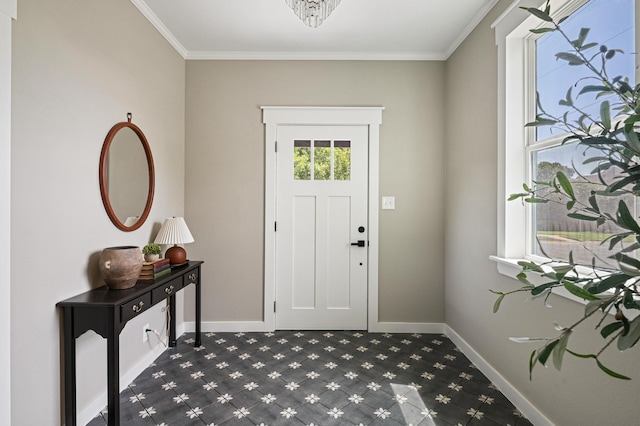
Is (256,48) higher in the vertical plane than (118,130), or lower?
higher

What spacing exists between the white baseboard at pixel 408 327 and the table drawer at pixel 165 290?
5.94 feet

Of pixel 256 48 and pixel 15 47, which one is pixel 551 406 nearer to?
pixel 15 47

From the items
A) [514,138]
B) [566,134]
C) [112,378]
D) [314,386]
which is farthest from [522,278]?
[112,378]

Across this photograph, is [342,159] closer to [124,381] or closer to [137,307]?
[137,307]

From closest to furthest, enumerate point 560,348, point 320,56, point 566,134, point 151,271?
1. point 560,348
2. point 566,134
3. point 151,271
4. point 320,56

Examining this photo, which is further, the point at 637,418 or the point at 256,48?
the point at 256,48

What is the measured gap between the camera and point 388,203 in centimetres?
315

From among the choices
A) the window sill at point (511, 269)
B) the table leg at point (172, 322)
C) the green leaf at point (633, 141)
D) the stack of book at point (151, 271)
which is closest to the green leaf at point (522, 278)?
the green leaf at point (633, 141)

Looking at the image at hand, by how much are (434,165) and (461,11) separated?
4.15 ft

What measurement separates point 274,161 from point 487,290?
211cm

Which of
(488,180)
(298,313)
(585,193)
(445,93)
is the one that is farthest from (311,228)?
(585,193)

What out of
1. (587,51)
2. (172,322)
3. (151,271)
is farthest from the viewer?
(172,322)

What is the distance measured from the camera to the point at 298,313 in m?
3.19

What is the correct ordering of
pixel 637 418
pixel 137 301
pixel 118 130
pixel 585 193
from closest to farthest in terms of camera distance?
pixel 637 418 < pixel 585 193 < pixel 137 301 < pixel 118 130
